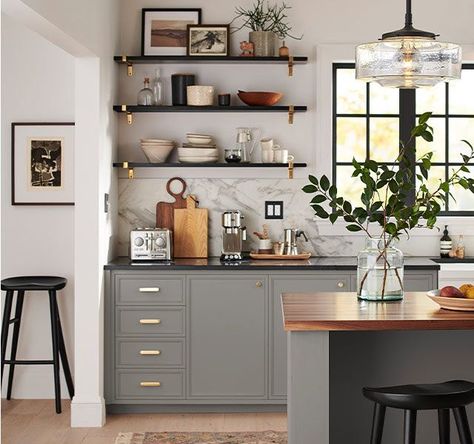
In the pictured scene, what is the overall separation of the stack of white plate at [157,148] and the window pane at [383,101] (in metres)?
1.37

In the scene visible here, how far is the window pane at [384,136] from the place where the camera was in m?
6.60

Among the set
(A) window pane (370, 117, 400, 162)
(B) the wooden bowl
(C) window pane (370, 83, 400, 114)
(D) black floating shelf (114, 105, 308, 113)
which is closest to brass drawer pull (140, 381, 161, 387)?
(D) black floating shelf (114, 105, 308, 113)

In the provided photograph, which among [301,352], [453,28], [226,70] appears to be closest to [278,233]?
[226,70]

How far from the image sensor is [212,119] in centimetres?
652

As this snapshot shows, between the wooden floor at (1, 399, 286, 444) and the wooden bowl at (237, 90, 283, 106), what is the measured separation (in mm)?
1966

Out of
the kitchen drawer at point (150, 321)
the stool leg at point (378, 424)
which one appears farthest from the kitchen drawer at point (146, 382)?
the stool leg at point (378, 424)

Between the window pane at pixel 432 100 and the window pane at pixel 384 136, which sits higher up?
the window pane at pixel 432 100

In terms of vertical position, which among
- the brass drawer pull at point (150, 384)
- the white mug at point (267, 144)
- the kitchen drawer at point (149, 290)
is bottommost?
the brass drawer pull at point (150, 384)

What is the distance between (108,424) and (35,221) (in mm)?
1459

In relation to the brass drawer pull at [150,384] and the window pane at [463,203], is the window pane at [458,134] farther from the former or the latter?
the brass drawer pull at [150,384]

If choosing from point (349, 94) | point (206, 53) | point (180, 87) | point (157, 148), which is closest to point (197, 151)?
point (157, 148)

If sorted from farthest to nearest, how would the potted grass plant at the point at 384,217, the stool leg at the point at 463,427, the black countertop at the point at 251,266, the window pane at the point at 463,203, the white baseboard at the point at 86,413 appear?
the window pane at the point at 463,203
the black countertop at the point at 251,266
the white baseboard at the point at 86,413
the potted grass plant at the point at 384,217
the stool leg at the point at 463,427

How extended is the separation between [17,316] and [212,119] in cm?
179

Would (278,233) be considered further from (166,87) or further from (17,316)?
(17,316)
